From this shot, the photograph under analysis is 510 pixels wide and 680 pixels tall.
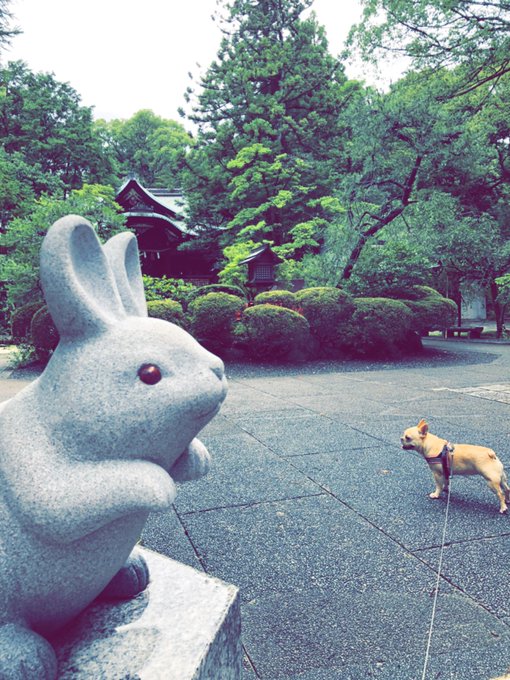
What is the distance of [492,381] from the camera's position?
31.0 feet

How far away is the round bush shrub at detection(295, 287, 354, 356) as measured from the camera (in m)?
12.4

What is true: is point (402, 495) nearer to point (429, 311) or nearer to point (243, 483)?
point (243, 483)

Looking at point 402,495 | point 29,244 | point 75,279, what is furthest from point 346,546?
point 29,244

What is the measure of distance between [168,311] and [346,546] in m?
9.13

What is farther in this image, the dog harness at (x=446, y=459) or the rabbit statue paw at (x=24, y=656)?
the dog harness at (x=446, y=459)

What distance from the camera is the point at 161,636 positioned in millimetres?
1714

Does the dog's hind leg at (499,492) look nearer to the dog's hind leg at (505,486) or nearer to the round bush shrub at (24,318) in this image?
the dog's hind leg at (505,486)

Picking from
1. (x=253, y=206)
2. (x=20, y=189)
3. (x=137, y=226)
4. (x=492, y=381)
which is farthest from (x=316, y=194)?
(x=492, y=381)

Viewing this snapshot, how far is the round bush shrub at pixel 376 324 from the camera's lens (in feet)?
40.2

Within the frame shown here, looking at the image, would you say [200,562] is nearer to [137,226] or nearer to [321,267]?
[321,267]

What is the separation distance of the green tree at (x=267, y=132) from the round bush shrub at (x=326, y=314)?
20.9 feet

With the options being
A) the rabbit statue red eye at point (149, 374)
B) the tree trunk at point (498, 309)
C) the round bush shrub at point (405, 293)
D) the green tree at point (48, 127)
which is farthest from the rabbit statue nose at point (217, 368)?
the green tree at point (48, 127)

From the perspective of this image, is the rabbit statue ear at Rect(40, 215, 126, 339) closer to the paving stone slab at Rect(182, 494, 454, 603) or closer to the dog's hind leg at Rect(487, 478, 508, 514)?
the paving stone slab at Rect(182, 494, 454, 603)

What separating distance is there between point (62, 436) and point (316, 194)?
20.1m
